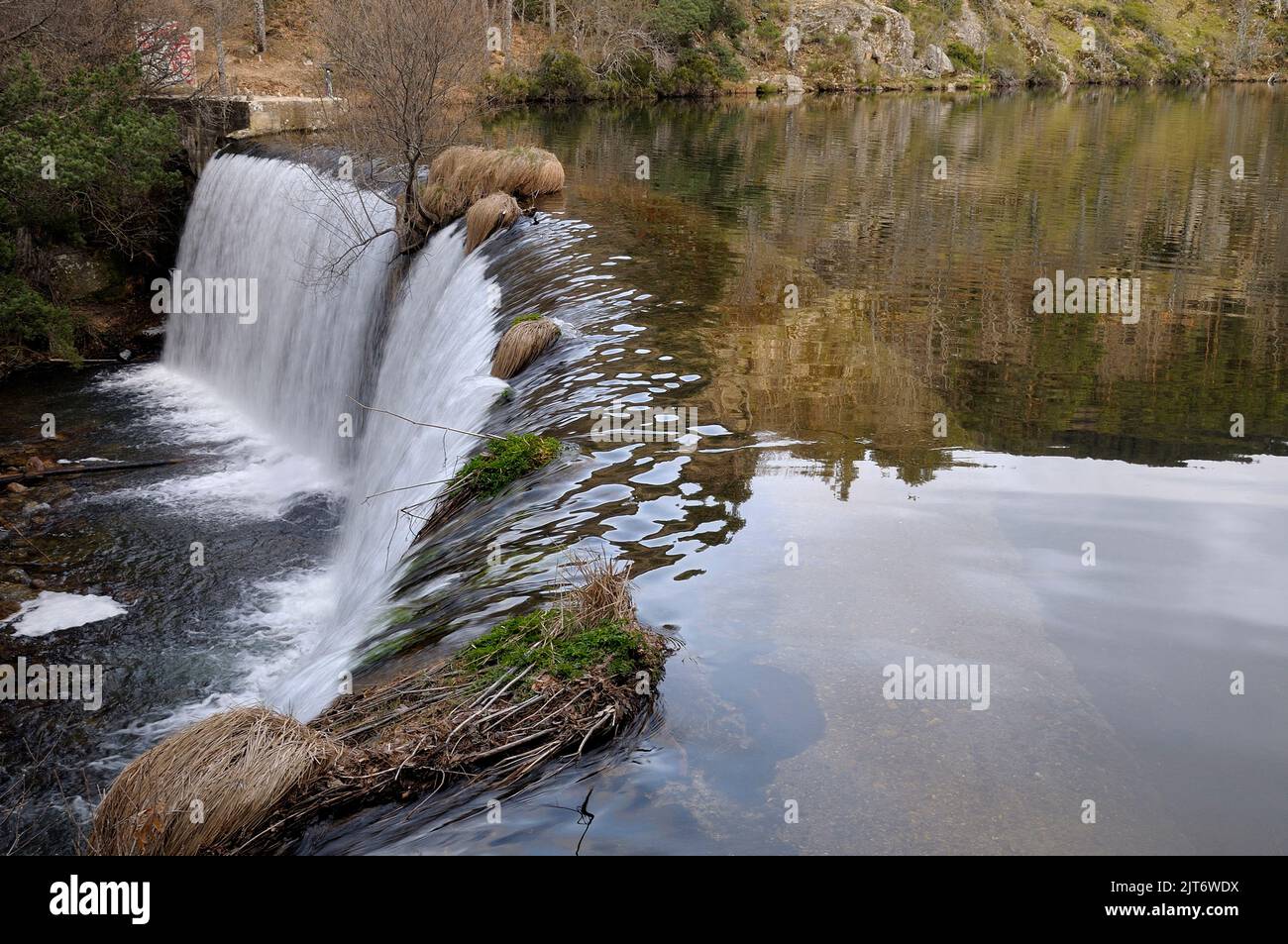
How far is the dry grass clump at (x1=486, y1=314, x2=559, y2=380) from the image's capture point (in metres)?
12.4

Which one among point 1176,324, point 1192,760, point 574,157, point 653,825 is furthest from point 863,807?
point 574,157

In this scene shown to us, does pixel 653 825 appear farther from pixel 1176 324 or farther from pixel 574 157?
pixel 574 157

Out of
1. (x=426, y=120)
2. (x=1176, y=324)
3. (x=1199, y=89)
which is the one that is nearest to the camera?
(x=1176, y=324)

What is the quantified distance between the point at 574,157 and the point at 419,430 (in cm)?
1830

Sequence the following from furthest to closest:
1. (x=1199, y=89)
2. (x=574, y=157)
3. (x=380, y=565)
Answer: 1. (x=1199, y=89)
2. (x=574, y=157)
3. (x=380, y=565)

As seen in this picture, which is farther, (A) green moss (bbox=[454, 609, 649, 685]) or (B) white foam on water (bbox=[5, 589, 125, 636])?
(B) white foam on water (bbox=[5, 589, 125, 636])

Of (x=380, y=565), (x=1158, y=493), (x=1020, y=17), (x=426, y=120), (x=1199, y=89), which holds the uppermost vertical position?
(x=1020, y=17)

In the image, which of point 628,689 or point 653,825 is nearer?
point 653,825

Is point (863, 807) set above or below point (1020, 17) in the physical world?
below

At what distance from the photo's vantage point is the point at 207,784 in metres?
5.08

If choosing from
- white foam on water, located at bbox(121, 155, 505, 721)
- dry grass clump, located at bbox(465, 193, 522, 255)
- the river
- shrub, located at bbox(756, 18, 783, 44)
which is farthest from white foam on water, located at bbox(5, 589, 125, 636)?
shrub, located at bbox(756, 18, 783, 44)

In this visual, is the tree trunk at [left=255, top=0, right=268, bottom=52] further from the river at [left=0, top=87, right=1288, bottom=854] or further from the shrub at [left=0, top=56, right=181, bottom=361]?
the river at [left=0, top=87, right=1288, bottom=854]

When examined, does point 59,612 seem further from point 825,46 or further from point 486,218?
point 825,46
